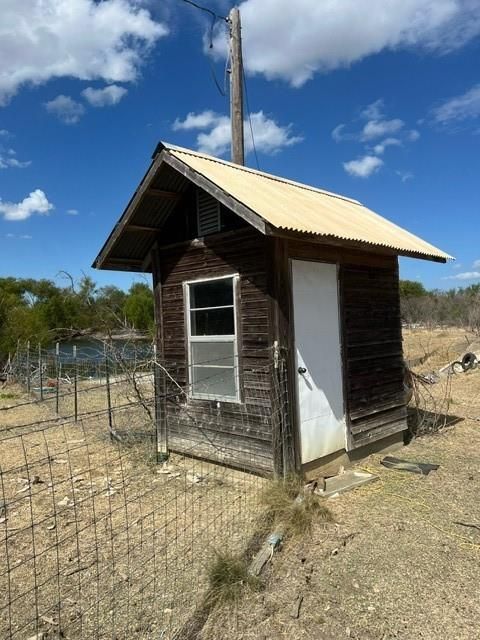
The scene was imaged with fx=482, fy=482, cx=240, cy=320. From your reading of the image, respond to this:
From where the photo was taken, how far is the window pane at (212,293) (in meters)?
6.12

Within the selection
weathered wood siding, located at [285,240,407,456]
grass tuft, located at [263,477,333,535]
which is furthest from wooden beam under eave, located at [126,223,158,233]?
grass tuft, located at [263,477,333,535]

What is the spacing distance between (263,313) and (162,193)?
229cm

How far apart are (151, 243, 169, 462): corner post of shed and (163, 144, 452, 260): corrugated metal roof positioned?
164 centimetres

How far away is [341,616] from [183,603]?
3.61ft

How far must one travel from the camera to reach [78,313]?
29.2ft

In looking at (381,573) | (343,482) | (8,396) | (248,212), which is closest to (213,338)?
(248,212)

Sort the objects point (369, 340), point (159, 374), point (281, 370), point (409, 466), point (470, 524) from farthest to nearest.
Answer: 1. point (159, 374)
2. point (369, 340)
3. point (409, 466)
4. point (281, 370)
5. point (470, 524)

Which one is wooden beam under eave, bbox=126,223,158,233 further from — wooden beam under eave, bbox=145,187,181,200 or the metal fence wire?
the metal fence wire

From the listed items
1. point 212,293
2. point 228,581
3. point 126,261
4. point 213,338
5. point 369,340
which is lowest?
point 228,581

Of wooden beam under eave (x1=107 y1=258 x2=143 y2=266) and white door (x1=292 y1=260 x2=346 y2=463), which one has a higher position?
wooden beam under eave (x1=107 y1=258 x2=143 y2=266)

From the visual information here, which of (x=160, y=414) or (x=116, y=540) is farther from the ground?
(x=160, y=414)

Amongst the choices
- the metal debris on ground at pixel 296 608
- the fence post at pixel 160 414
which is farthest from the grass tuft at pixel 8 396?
the metal debris on ground at pixel 296 608

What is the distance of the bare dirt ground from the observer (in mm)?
3131

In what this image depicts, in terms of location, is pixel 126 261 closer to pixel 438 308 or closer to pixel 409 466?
pixel 409 466
